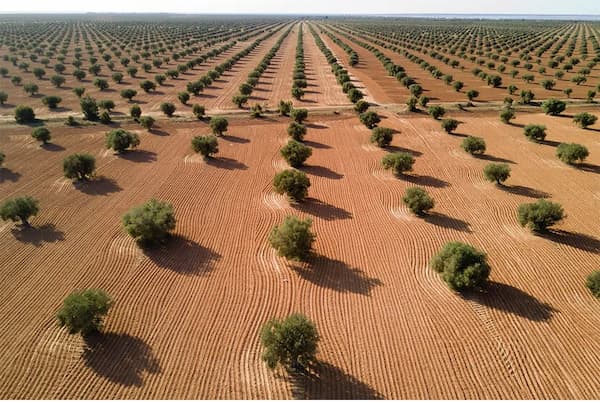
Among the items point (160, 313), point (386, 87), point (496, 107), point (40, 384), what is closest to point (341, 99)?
point (386, 87)

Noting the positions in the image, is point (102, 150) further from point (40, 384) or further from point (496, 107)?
point (496, 107)

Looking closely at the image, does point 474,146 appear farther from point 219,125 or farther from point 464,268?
point 219,125

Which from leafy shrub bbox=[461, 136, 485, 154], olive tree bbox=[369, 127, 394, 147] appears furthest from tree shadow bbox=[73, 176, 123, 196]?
leafy shrub bbox=[461, 136, 485, 154]

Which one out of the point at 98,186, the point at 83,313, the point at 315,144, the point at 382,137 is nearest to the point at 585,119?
the point at 382,137

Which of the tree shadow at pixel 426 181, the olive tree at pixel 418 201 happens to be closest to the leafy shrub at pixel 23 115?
the tree shadow at pixel 426 181

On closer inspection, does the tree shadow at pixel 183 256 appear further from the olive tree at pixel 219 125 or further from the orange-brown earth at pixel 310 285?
the olive tree at pixel 219 125

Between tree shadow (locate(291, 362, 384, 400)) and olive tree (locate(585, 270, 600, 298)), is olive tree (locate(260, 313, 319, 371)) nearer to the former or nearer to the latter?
tree shadow (locate(291, 362, 384, 400))
